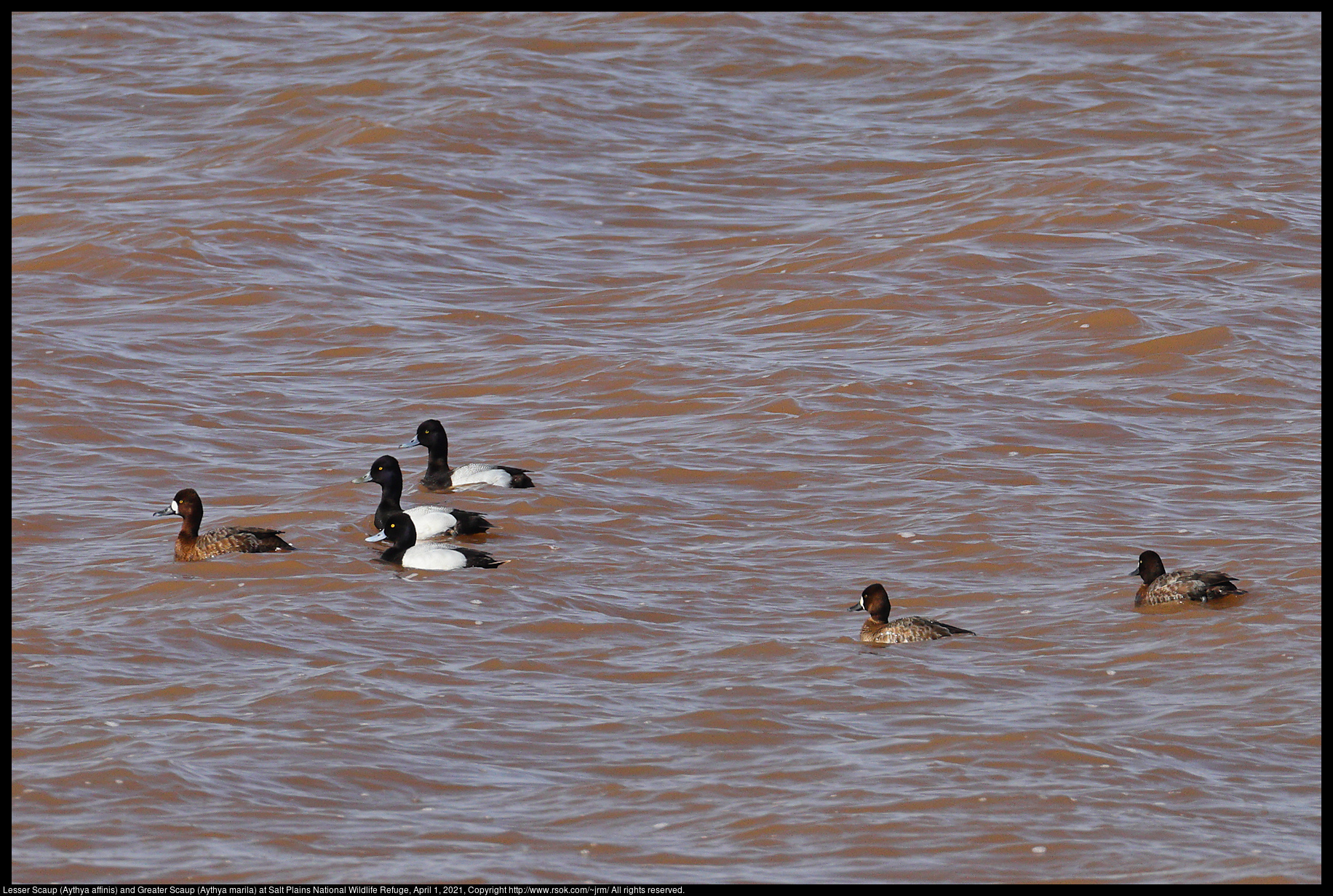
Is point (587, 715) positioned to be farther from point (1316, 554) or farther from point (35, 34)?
point (35, 34)

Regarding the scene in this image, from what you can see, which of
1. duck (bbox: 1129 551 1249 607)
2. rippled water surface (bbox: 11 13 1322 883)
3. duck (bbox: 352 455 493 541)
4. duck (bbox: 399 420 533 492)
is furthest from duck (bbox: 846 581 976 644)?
duck (bbox: 399 420 533 492)

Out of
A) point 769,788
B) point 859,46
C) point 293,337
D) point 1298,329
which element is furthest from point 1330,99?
point 769,788

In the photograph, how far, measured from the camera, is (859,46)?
95.8ft

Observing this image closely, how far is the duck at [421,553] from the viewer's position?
12047mm

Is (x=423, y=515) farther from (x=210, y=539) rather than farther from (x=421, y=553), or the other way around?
(x=210, y=539)

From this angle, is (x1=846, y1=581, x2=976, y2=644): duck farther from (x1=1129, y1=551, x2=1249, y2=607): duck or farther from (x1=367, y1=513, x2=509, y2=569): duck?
(x1=367, y1=513, x2=509, y2=569): duck

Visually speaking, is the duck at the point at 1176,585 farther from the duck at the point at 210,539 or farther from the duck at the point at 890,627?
the duck at the point at 210,539

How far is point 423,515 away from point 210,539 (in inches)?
58.8

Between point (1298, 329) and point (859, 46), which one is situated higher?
point (859, 46)

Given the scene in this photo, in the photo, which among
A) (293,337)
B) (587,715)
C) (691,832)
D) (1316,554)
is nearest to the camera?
(691,832)

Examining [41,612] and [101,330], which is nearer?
[41,612]

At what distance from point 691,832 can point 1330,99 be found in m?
21.2

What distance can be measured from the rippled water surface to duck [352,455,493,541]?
6.4 inches
